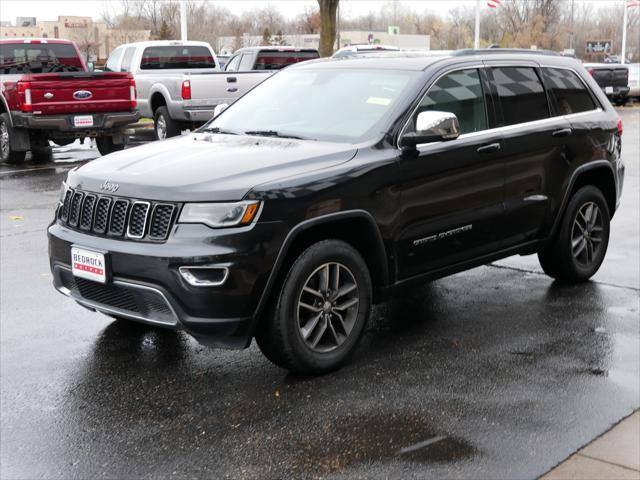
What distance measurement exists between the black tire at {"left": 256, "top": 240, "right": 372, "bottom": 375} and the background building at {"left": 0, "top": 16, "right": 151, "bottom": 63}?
40047mm

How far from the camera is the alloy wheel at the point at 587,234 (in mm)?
7047

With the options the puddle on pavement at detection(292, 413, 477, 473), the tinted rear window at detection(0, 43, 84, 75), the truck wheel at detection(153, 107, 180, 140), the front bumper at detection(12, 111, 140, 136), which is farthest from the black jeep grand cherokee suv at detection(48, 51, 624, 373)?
the truck wheel at detection(153, 107, 180, 140)

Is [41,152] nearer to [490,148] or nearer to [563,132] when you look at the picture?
[563,132]

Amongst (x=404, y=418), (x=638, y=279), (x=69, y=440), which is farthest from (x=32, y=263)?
(x=638, y=279)

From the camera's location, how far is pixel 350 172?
5.11 meters

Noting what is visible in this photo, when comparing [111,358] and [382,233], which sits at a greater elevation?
[382,233]

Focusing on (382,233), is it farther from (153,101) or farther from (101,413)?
(153,101)

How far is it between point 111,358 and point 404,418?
1.94m

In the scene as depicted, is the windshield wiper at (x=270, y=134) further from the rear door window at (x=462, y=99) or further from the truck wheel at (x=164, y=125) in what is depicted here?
the truck wheel at (x=164, y=125)

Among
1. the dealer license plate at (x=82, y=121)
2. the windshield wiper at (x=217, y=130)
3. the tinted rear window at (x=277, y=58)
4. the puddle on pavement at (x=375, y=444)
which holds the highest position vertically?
the tinted rear window at (x=277, y=58)

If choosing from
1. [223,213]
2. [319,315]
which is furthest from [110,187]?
[319,315]

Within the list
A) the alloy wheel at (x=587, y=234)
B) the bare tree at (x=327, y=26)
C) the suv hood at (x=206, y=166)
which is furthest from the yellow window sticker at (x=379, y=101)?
the bare tree at (x=327, y=26)

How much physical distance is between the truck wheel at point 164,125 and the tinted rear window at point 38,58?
76.0 inches

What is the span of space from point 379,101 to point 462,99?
677 millimetres
